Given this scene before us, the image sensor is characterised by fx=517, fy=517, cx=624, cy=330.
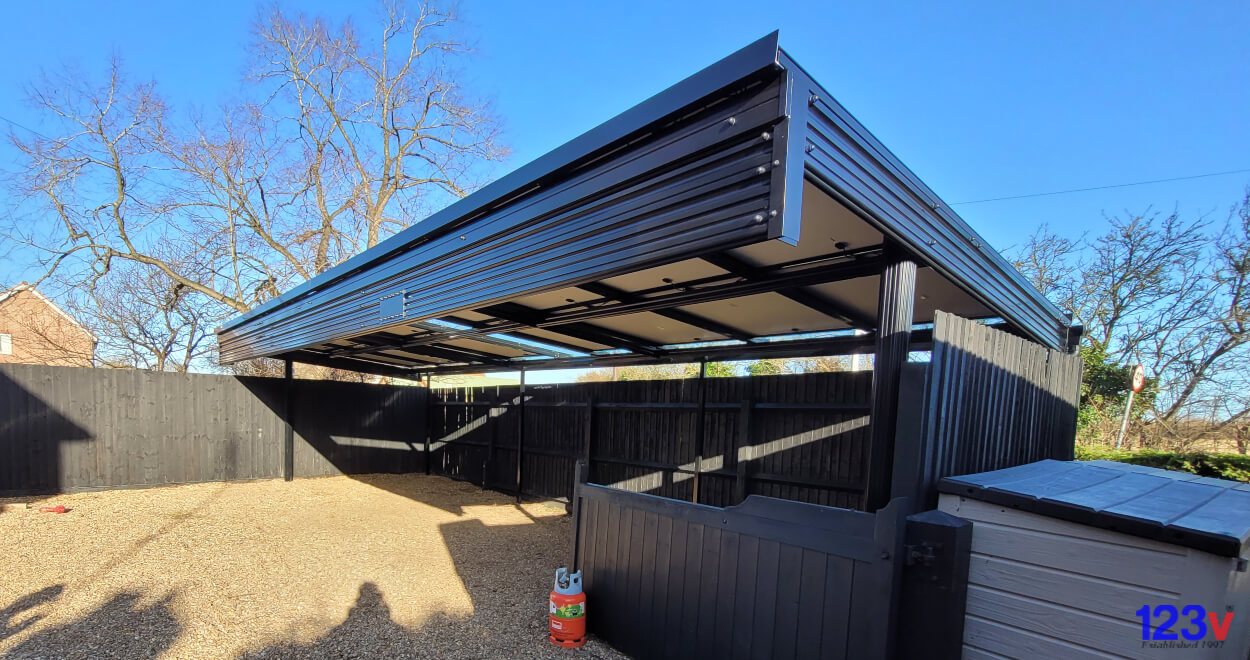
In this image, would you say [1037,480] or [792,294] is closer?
[1037,480]

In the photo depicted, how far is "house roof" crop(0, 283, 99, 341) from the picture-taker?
1137cm

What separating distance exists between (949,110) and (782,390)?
9.95 m

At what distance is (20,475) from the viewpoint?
675 centimetres

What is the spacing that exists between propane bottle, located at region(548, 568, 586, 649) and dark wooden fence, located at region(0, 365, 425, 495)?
7.82 m

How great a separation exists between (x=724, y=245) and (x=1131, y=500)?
6.01ft

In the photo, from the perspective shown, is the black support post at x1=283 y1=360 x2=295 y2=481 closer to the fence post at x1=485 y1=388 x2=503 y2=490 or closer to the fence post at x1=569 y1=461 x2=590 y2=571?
the fence post at x1=485 y1=388 x2=503 y2=490

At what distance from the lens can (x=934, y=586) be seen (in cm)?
201

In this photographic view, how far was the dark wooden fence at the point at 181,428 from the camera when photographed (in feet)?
22.5

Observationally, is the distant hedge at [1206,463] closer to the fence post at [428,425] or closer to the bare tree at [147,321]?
the fence post at [428,425]

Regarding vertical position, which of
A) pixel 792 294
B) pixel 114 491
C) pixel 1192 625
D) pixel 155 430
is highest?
pixel 792 294

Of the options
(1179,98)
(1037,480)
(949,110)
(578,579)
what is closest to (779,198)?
(1037,480)

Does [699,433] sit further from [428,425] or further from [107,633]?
[428,425]

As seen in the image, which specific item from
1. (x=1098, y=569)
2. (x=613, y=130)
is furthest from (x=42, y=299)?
(x=1098, y=569)

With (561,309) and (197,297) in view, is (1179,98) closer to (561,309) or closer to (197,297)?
(561,309)
